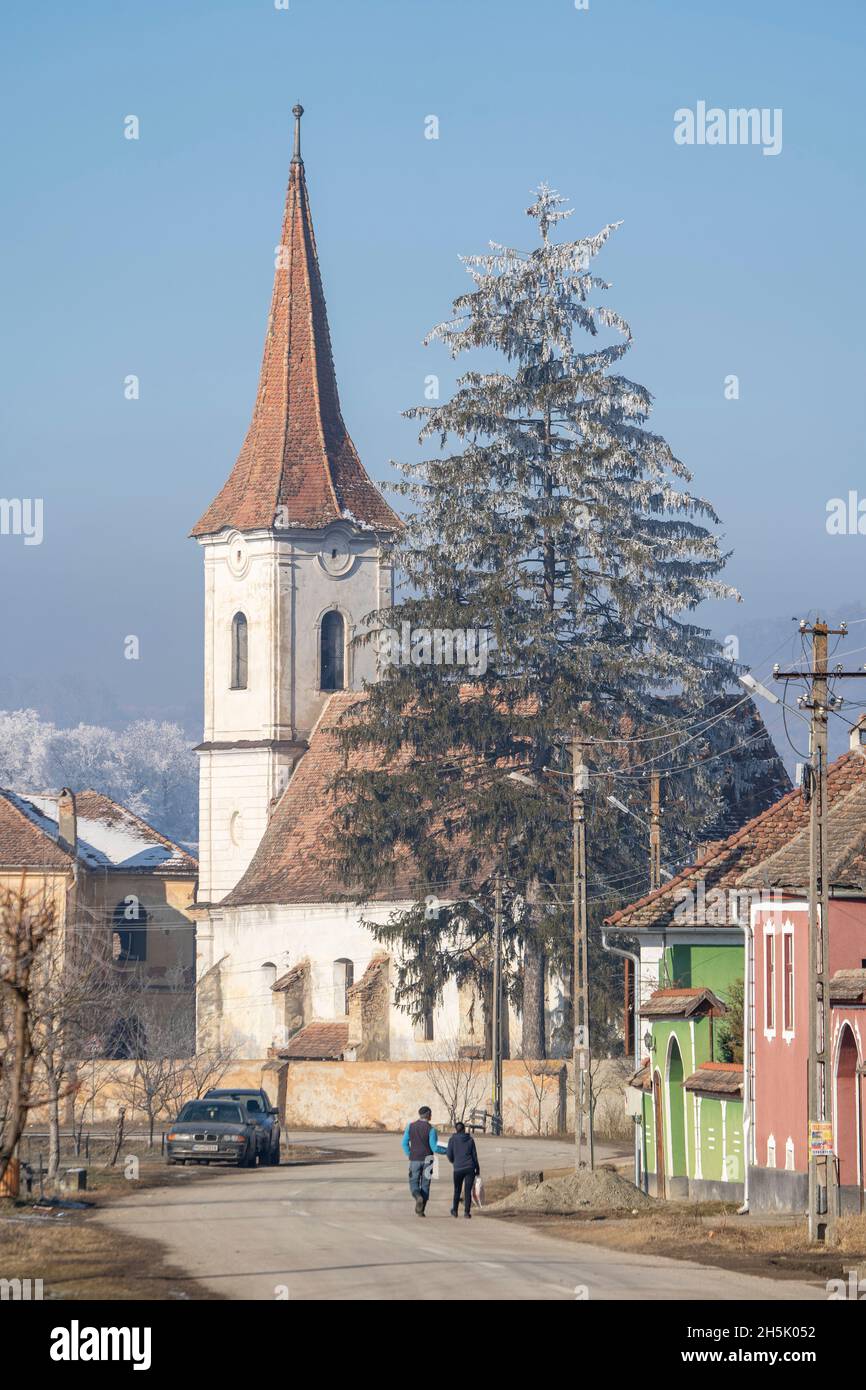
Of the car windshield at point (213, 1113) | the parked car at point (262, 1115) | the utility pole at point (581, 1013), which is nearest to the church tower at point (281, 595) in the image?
the parked car at point (262, 1115)

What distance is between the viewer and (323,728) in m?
77.8

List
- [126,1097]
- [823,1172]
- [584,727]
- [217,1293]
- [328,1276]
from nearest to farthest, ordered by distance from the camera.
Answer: [217,1293], [328,1276], [823,1172], [584,727], [126,1097]

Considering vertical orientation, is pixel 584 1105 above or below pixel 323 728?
below

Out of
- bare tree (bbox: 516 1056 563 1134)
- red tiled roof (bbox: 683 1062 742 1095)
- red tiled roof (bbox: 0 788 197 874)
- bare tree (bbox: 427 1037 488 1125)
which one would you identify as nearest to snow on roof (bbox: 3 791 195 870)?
red tiled roof (bbox: 0 788 197 874)

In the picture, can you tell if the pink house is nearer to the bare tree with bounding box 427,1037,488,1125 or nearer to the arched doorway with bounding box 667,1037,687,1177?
the arched doorway with bounding box 667,1037,687,1177

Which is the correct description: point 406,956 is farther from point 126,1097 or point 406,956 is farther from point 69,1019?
point 69,1019

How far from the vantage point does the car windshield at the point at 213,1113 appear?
4328 cm

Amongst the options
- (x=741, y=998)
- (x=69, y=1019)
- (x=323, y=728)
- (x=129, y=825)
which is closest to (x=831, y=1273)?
(x=741, y=998)

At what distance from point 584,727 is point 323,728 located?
66.1 feet

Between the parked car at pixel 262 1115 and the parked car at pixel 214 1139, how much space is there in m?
0.66

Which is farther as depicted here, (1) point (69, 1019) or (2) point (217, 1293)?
(1) point (69, 1019)

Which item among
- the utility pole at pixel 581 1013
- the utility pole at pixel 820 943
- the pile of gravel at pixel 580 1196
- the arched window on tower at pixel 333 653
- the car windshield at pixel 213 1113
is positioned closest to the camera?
the utility pole at pixel 820 943

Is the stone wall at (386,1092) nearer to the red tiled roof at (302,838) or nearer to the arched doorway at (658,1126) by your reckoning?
the red tiled roof at (302,838)

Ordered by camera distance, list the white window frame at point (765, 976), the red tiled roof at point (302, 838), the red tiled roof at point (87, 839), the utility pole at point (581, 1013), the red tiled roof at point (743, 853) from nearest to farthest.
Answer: the white window frame at point (765, 976) → the utility pole at point (581, 1013) → the red tiled roof at point (743, 853) → the red tiled roof at point (302, 838) → the red tiled roof at point (87, 839)
